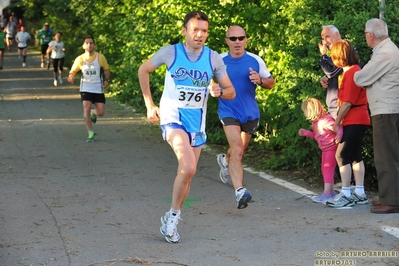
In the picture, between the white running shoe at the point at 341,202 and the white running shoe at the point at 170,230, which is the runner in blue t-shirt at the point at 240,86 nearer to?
the white running shoe at the point at 341,202

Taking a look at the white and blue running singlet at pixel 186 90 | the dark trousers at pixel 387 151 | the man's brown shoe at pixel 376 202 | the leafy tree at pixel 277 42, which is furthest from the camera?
the leafy tree at pixel 277 42

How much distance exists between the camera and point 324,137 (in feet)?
31.4

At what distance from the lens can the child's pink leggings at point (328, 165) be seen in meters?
9.52

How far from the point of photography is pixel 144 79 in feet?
26.1

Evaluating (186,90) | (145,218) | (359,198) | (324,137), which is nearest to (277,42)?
(324,137)

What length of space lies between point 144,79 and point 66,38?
25.6 metres

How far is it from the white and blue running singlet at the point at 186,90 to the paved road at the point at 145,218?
1.01 m

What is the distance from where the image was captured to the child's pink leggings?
9.52 meters

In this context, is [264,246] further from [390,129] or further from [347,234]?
[390,129]

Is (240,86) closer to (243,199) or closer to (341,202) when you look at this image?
(243,199)

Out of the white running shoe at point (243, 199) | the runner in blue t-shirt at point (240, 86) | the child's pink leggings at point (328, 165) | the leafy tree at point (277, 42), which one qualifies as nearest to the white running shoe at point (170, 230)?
the white running shoe at point (243, 199)

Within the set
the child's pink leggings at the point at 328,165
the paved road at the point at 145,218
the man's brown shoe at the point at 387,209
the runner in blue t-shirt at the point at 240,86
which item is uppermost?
the runner in blue t-shirt at the point at 240,86

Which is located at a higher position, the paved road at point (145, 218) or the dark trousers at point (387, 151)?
the dark trousers at point (387, 151)

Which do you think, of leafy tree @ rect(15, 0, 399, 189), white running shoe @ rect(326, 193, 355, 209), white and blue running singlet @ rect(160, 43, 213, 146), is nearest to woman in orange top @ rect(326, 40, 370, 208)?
white running shoe @ rect(326, 193, 355, 209)
